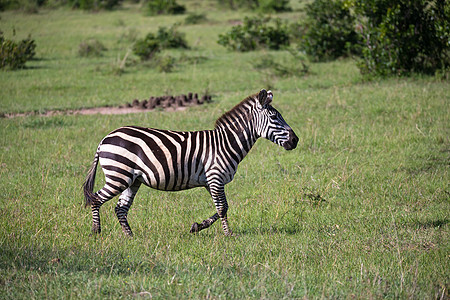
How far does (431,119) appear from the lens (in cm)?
1191

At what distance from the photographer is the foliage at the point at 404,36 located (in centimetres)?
1630

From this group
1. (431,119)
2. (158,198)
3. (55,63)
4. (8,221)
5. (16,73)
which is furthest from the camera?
(55,63)

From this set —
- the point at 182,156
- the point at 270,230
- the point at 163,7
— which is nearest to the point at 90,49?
the point at 163,7

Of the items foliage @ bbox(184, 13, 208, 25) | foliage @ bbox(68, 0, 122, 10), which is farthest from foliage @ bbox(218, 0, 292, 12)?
foliage @ bbox(68, 0, 122, 10)

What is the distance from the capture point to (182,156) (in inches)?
247

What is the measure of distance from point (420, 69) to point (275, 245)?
13349mm

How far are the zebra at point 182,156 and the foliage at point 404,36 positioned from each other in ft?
37.0

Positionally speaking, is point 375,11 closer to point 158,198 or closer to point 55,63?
point 158,198

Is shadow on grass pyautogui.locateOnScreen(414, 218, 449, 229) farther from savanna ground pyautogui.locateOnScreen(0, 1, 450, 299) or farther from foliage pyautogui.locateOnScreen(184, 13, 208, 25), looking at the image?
foliage pyautogui.locateOnScreen(184, 13, 208, 25)

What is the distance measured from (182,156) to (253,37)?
19.8 m

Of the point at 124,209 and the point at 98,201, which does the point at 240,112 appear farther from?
the point at 98,201

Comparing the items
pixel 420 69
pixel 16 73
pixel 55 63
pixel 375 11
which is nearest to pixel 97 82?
pixel 16 73

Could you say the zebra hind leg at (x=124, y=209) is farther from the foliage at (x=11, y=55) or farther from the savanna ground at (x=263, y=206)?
the foliage at (x=11, y=55)

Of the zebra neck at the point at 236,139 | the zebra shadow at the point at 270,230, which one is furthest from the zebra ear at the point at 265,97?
Result: the zebra shadow at the point at 270,230
